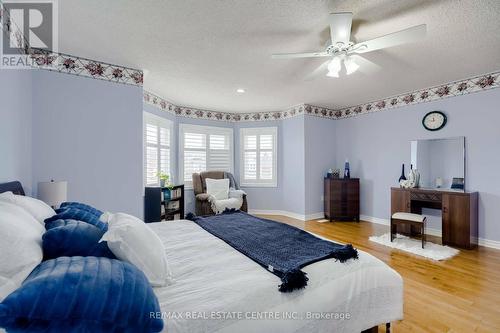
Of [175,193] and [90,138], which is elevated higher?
[90,138]

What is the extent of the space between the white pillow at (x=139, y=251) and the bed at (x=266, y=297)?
67 mm

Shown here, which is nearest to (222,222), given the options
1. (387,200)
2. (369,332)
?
(369,332)

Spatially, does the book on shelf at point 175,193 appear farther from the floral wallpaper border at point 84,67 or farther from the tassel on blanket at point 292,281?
the tassel on blanket at point 292,281

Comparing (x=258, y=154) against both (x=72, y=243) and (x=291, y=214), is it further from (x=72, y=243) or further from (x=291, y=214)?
(x=72, y=243)

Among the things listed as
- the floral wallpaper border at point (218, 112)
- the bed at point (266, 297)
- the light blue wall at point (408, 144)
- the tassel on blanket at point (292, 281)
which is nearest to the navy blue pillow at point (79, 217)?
the bed at point (266, 297)

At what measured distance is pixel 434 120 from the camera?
3965mm

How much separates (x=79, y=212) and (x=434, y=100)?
5.06 m

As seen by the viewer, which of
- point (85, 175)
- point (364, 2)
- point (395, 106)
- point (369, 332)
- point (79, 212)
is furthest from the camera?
point (395, 106)

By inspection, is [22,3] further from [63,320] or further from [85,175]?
[63,320]

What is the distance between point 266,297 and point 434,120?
434cm

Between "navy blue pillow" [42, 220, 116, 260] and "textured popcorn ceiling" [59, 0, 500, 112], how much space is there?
1793 millimetres

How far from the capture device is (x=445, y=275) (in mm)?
2525

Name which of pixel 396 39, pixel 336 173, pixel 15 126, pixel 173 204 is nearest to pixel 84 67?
pixel 15 126

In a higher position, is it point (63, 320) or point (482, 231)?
point (63, 320)
